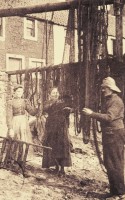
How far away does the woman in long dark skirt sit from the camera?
7746 mm

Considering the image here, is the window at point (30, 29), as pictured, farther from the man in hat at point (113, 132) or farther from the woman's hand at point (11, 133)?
the man in hat at point (113, 132)

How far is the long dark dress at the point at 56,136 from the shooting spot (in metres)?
7.76

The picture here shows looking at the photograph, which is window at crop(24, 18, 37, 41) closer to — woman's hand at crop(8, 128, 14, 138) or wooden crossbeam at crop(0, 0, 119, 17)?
wooden crossbeam at crop(0, 0, 119, 17)

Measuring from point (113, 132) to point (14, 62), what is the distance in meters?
14.6

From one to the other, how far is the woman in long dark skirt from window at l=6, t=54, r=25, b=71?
38.8 ft

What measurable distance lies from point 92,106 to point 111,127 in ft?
2.21

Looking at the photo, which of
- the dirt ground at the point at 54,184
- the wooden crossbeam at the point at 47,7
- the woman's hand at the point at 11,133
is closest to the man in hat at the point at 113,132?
the dirt ground at the point at 54,184

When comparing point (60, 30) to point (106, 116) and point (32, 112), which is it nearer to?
point (32, 112)

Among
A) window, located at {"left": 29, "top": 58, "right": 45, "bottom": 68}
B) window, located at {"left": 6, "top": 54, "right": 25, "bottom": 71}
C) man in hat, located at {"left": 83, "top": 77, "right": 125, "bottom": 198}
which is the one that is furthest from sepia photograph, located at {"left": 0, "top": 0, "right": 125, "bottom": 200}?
window, located at {"left": 29, "top": 58, "right": 45, "bottom": 68}

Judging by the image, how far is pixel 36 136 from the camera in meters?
10.2

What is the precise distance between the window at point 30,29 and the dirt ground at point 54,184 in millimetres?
12861

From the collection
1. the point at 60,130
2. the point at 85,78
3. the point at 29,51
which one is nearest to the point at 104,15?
the point at 85,78

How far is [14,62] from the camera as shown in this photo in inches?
776

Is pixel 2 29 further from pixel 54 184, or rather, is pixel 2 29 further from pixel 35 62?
pixel 54 184
